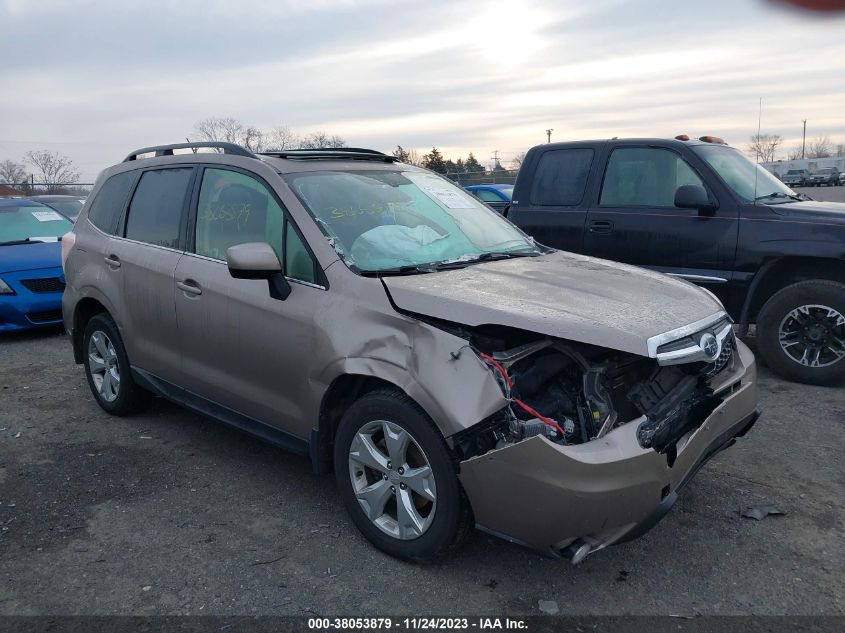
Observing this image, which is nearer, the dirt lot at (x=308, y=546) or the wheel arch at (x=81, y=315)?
the dirt lot at (x=308, y=546)

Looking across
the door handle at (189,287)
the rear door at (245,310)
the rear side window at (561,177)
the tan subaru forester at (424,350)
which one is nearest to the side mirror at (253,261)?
the tan subaru forester at (424,350)

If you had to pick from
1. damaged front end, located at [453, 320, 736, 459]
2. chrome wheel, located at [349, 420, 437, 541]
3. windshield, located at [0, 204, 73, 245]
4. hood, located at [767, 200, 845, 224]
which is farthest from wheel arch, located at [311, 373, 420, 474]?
windshield, located at [0, 204, 73, 245]

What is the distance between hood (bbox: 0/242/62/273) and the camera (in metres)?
7.90

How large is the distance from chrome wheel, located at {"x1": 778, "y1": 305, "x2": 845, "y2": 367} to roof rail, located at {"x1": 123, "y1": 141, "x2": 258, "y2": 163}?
428 centimetres

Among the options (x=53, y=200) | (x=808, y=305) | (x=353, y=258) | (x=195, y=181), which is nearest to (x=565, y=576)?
(x=353, y=258)

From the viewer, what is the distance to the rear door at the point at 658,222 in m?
5.89

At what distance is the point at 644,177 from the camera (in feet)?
20.9

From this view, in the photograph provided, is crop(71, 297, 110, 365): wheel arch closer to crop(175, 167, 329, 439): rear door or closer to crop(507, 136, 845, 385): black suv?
crop(175, 167, 329, 439): rear door

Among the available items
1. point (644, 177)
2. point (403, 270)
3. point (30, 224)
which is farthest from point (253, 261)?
point (30, 224)

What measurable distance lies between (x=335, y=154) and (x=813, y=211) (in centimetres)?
376

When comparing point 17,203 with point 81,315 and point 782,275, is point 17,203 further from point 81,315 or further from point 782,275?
point 782,275

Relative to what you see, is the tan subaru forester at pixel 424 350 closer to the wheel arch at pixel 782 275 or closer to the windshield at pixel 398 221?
the windshield at pixel 398 221

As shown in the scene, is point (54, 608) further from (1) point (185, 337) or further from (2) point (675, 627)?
(2) point (675, 627)

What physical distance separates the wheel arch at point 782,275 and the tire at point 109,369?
4723 millimetres
